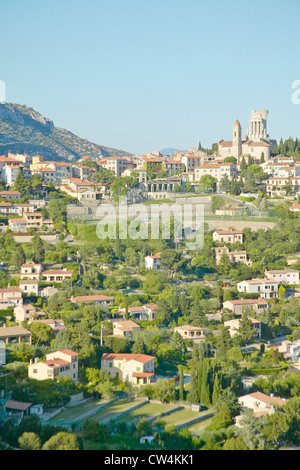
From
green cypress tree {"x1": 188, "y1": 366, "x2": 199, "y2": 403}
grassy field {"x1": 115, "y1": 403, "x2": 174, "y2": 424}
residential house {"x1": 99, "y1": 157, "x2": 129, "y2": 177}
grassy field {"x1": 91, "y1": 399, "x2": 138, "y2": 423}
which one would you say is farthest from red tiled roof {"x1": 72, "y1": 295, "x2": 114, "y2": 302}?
residential house {"x1": 99, "y1": 157, "x2": 129, "y2": 177}

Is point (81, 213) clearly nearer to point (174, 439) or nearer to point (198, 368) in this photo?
point (198, 368)

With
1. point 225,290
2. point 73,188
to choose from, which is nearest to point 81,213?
point 73,188

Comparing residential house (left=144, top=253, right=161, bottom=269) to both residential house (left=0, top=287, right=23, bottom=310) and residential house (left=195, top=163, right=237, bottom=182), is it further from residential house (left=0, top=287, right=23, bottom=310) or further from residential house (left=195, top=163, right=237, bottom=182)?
residential house (left=195, top=163, right=237, bottom=182)

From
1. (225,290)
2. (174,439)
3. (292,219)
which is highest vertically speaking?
(292,219)

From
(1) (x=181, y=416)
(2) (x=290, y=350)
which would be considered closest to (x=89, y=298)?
(2) (x=290, y=350)

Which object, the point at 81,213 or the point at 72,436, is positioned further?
the point at 81,213

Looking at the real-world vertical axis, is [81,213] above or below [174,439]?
above
